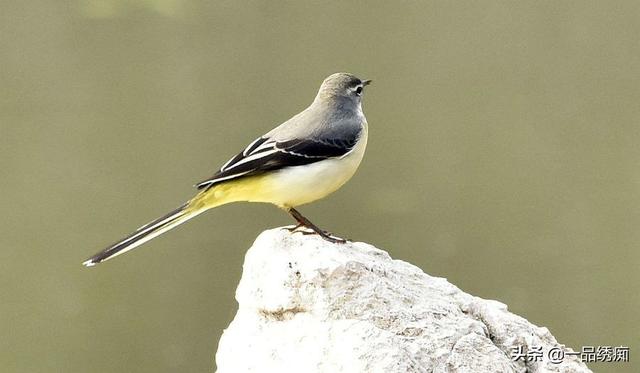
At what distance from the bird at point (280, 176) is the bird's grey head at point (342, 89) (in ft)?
0.55

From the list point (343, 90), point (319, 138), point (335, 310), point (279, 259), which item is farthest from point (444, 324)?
point (343, 90)

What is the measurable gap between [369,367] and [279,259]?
47 cm

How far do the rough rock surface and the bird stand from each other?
10.7 inches

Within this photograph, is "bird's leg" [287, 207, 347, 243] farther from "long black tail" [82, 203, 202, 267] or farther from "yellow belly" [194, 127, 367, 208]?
"long black tail" [82, 203, 202, 267]

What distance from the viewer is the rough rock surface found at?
250 centimetres

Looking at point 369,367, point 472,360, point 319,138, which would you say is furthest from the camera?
point 319,138

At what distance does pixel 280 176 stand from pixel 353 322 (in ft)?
2.48

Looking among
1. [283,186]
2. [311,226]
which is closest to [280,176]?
[283,186]

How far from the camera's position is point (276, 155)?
10.4 ft

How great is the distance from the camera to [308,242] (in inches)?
110

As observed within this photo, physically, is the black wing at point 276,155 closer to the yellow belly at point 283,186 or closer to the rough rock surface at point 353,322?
the yellow belly at point 283,186

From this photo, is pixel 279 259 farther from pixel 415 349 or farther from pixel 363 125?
pixel 363 125

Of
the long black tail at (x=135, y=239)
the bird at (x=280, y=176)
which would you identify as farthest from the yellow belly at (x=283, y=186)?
the long black tail at (x=135, y=239)

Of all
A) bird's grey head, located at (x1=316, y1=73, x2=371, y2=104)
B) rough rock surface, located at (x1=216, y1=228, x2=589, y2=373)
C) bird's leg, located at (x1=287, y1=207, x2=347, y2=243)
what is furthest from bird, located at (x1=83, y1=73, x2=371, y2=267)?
rough rock surface, located at (x1=216, y1=228, x2=589, y2=373)
